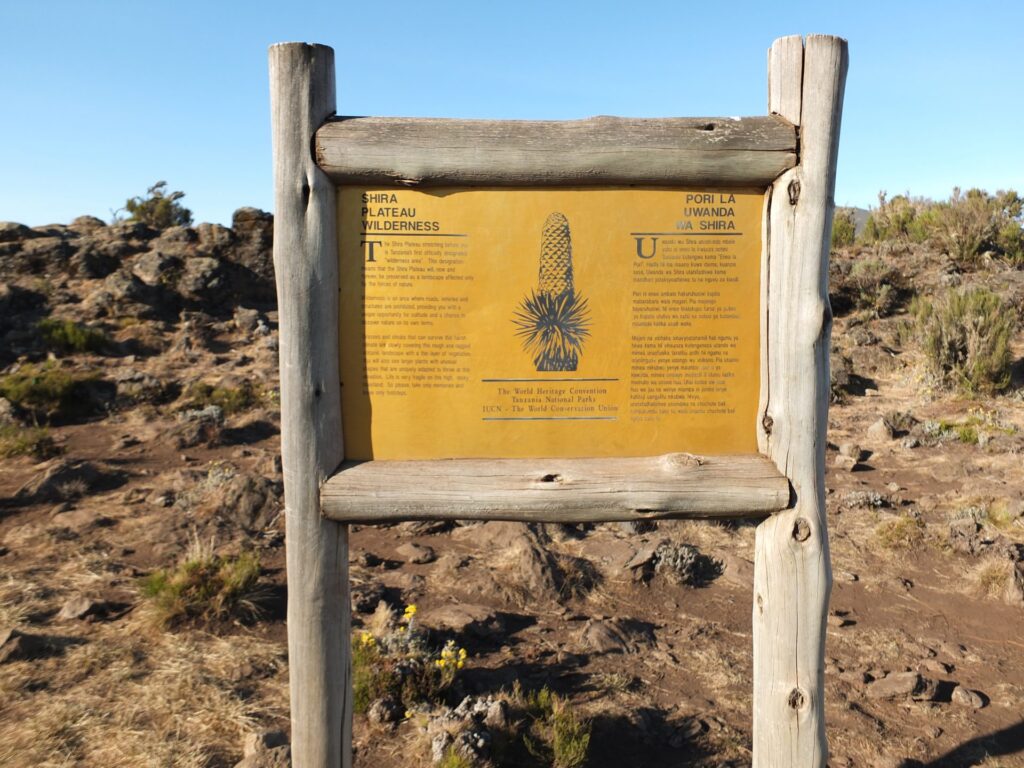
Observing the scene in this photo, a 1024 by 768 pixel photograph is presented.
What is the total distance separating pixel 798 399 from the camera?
8.13 feet

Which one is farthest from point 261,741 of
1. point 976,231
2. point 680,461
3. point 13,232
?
point 13,232

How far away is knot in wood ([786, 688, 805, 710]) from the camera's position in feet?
8.39

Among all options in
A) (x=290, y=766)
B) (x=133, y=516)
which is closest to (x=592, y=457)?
(x=290, y=766)

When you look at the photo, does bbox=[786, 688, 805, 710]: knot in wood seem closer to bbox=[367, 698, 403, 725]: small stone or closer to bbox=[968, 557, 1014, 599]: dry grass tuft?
bbox=[367, 698, 403, 725]: small stone

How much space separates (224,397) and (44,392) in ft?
6.71

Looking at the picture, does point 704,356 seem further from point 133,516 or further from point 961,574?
point 133,516

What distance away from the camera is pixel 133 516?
5.79 meters

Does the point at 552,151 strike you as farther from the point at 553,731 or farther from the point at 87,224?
→ the point at 87,224

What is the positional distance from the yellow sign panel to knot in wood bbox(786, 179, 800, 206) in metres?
0.11

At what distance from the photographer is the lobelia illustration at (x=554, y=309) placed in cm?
246

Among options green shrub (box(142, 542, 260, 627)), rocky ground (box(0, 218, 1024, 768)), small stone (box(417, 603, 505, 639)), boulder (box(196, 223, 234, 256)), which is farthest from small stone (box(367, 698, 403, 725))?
boulder (box(196, 223, 234, 256))

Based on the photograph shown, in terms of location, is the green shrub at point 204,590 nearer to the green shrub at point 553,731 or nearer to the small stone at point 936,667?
the green shrub at point 553,731

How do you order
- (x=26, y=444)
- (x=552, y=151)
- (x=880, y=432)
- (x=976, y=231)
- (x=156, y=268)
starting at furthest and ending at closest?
(x=156, y=268)
(x=976, y=231)
(x=880, y=432)
(x=26, y=444)
(x=552, y=151)

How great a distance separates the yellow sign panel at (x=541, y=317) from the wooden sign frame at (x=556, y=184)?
0.06 meters
